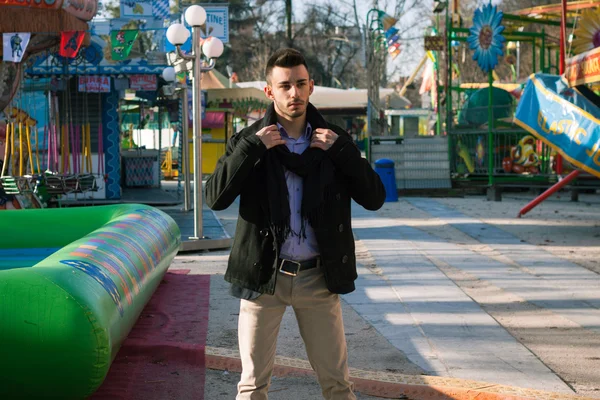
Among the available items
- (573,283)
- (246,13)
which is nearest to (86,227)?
(573,283)

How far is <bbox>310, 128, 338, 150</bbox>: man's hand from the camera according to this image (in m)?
3.86

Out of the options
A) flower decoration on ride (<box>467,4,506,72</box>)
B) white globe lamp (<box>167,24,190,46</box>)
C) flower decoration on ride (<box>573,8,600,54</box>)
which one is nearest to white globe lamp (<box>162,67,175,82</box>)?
white globe lamp (<box>167,24,190,46</box>)

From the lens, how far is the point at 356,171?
12.9 ft

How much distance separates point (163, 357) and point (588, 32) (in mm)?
8932

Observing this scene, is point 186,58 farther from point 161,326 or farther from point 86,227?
point 161,326

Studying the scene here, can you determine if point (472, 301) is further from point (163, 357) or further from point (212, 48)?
point (212, 48)

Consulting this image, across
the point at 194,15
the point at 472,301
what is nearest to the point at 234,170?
the point at 472,301

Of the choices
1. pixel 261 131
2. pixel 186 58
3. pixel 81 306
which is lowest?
pixel 81 306

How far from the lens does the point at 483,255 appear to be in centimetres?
1112

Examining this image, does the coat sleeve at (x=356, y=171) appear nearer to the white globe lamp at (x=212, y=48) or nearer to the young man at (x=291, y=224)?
the young man at (x=291, y=224)

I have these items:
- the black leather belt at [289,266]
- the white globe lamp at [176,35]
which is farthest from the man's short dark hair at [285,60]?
the white globe lamp at [176,35]

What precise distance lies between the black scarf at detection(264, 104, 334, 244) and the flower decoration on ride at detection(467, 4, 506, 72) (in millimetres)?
15717

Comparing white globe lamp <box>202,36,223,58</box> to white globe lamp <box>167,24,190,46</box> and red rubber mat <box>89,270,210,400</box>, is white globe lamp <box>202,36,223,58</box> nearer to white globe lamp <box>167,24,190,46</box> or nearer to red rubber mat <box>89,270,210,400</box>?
white globe lamp <box>167,24,190,46</box>

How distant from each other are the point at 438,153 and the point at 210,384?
1727 cm
